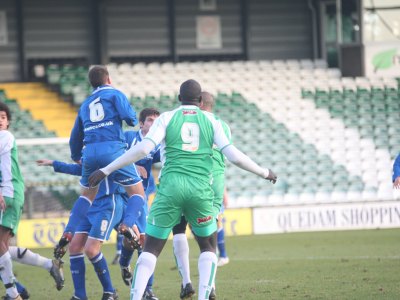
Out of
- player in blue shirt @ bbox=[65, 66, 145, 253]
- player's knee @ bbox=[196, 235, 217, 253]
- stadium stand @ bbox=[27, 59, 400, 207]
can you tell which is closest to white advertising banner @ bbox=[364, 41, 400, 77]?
stadium stand @ bbox=[27, 59, 400, 207]

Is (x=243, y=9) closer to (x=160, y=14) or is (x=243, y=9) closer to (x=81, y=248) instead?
(x=160, y=14)

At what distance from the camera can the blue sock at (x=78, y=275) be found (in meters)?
10.3

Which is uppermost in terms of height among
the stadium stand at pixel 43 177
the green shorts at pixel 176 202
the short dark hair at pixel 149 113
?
the short dark hair at pixel 149 113

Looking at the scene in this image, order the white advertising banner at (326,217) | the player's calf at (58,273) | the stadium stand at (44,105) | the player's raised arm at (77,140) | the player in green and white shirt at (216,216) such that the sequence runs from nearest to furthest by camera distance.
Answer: the player in green and white shirt at (216,216) → the player's calf at (58,273) → the player's raised arm at (77,140) → the white advertising banner at (326,217) → the stadium stand at (44,105)

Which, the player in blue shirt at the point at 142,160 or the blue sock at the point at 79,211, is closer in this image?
the blue sock at the point at 79,211

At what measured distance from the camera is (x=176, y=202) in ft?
29.2

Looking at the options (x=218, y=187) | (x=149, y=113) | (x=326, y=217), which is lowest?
(x=326, y=217)

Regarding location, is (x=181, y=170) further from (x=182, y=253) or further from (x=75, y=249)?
(x=75, y=249)

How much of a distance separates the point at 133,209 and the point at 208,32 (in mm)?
21319

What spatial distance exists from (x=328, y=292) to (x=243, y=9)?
2109cm

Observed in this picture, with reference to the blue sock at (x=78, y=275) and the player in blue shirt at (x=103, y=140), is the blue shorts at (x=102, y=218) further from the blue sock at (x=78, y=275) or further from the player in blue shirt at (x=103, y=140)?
the blue sock at (x=78, y=275)

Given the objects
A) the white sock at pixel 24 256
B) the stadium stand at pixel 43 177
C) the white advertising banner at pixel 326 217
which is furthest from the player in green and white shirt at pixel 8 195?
the white advertising banner at pixel 326 217

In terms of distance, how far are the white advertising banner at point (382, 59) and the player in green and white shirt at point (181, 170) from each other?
67.5ft

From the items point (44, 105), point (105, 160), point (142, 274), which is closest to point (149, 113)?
point (105, 160)
